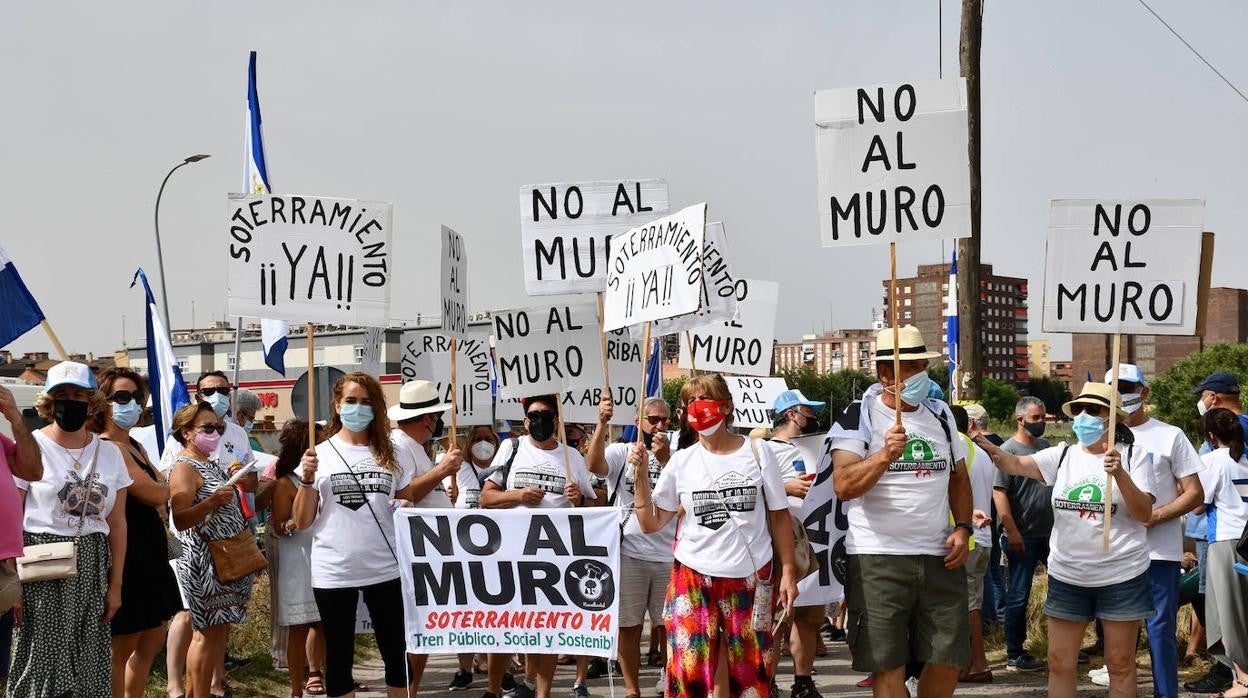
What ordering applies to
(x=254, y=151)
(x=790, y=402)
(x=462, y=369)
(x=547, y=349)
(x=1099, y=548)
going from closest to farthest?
(x=1099, y=548) → (x=547, y=349) → (x=790, y=402) → (x=462, y=369) → (x=254, y=151)

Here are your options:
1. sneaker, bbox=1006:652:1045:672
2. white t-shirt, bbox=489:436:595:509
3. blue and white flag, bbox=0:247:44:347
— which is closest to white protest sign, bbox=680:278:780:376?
sneaker, bbox=1006:652:1045:672

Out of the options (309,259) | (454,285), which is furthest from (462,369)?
(309,259)

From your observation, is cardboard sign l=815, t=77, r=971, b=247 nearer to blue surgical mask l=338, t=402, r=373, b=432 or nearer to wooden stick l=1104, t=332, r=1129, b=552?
wooden stick l=1104, t=332, r=1129, b=552

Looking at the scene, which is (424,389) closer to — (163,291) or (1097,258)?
(1097,258)

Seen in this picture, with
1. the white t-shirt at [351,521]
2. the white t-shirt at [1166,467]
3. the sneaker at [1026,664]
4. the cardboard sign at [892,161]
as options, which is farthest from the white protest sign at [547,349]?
the sneaker at [1026,664]

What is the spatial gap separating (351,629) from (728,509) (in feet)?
7.10

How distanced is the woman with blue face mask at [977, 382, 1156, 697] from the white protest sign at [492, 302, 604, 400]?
2915 millimetres

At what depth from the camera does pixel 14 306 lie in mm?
8195

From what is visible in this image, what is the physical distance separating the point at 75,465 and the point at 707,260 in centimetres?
508

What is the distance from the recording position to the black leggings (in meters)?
7.25

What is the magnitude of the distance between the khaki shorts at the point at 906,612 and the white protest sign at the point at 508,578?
145cm

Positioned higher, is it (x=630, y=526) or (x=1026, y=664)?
(x=630, y=526)

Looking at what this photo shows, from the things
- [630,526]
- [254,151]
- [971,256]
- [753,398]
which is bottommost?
[630,526]

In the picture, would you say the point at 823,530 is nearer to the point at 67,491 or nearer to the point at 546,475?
the point at 546,475
